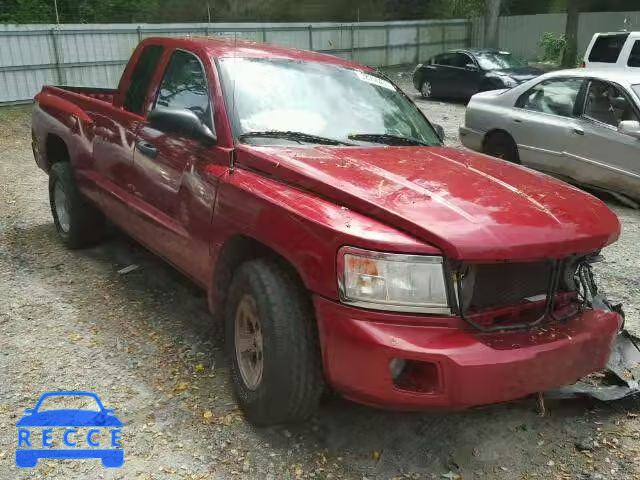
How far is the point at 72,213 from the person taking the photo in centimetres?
540

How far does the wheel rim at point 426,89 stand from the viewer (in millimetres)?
17812

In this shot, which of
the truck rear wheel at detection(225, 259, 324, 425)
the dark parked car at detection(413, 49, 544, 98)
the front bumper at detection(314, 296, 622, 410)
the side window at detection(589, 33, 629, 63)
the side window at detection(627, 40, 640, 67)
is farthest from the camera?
the dark parked car at detection(413, 49, 544, 98)

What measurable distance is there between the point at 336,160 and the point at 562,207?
1094 mm

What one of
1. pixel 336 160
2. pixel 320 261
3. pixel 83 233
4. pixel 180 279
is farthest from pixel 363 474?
pixel 83 233

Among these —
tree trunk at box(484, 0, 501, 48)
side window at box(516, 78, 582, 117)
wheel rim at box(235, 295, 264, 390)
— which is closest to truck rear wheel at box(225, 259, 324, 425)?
wheel rim at box(235, 295, 264, 390)

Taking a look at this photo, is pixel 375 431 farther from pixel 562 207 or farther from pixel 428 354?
pixel 562 207

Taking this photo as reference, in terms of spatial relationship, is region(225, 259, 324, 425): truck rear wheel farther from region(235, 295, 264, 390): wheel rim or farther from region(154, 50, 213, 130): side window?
region(154, 50, 213, 130): side window

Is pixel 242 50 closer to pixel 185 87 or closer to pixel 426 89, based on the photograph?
pixel 185 87

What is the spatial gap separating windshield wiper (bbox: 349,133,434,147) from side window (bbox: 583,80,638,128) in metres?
4.18

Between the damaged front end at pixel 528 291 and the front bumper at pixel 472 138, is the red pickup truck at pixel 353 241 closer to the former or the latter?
the damaged front end at pixel 528 291

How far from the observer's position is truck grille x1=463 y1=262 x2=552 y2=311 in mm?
2654

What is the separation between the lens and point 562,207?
2.91m

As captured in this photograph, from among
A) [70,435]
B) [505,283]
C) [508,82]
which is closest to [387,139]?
[505,283]

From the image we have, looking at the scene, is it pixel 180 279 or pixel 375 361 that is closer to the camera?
pixel 375 361
